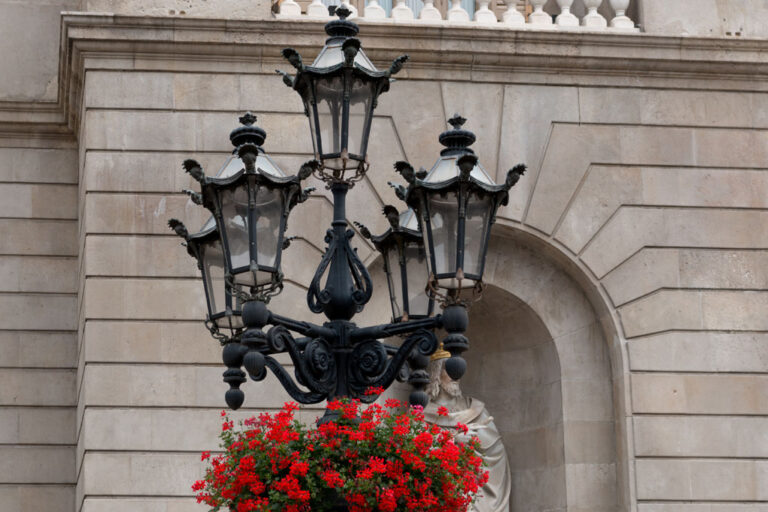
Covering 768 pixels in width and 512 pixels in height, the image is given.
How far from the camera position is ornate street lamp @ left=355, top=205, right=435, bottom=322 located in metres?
11.3

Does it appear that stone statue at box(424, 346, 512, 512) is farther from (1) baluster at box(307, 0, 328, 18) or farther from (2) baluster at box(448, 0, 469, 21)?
(1) baluster at box(307, 0, 328, 18)

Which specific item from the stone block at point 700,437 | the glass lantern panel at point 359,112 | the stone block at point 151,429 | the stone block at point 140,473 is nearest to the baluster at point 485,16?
the stone block at point 700,437

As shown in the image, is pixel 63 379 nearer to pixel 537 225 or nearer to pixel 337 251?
pixel 537 225

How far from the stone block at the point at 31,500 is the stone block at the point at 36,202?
2938 mm

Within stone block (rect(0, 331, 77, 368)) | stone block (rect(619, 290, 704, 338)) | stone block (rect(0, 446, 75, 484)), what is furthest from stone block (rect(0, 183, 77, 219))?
stone block (rect(619, 290, 704, 338))

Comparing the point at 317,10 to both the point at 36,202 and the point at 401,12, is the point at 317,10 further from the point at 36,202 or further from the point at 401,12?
the point at 36,202

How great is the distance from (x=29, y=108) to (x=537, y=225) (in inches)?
224

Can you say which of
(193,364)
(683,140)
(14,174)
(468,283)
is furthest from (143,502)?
(683,140)

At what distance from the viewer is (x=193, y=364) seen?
1492cm

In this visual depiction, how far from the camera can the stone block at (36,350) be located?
53.6 ft

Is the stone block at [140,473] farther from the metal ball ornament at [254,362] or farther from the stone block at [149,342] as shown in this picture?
→ the metal ball ornament at [254,362]

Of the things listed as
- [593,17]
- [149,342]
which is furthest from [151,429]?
[593,17]

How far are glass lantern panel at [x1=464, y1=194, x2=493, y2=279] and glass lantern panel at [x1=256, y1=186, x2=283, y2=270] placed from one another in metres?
1.25

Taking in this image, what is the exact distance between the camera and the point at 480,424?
16.0 m
